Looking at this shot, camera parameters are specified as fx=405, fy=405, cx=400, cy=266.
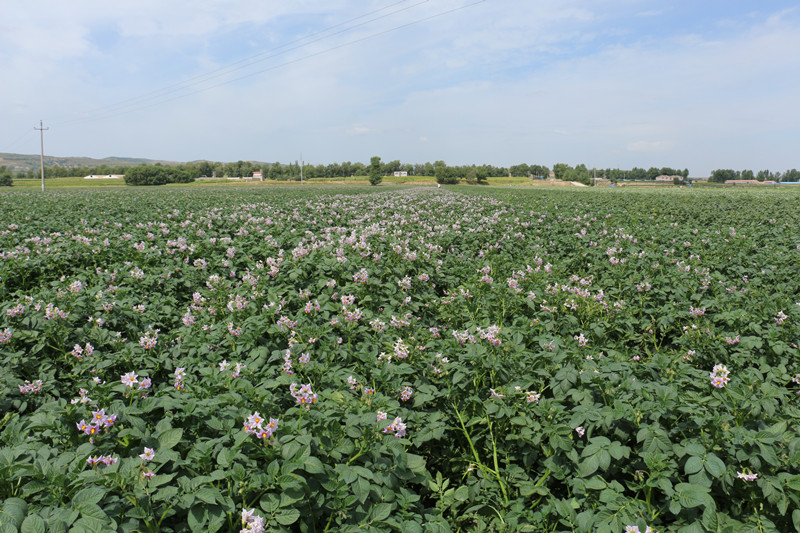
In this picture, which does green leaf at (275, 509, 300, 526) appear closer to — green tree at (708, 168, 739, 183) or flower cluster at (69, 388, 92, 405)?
flower cluster at (69, 388, 92, 405)

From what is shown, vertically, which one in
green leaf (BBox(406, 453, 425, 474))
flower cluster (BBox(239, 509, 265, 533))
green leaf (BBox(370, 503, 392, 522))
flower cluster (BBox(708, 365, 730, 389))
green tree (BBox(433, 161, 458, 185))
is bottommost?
green leaf (BBox(406, 453, 425, 474))

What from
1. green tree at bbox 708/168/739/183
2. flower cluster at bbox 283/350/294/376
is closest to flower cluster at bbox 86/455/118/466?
flower cluster at bbox 283/350/294/376

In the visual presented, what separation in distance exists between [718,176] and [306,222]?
18658 centimetres

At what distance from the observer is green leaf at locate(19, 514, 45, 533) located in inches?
64.1

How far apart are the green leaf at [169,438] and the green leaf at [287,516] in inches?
27.9

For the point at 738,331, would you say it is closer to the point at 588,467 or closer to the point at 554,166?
the point at 588,467

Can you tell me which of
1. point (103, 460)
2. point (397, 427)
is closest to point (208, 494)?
point (103, 460)

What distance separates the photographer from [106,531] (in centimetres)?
163

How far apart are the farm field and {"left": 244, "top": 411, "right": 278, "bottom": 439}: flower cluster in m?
0.02

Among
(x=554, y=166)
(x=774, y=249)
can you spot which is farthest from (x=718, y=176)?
(x=774, y=249)

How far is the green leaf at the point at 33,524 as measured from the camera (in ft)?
5.34

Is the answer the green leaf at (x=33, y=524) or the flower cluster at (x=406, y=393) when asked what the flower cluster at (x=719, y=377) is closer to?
the flower cluster at (x=406, y=393)

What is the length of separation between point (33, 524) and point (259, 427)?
0.92m

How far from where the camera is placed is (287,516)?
1.86m
